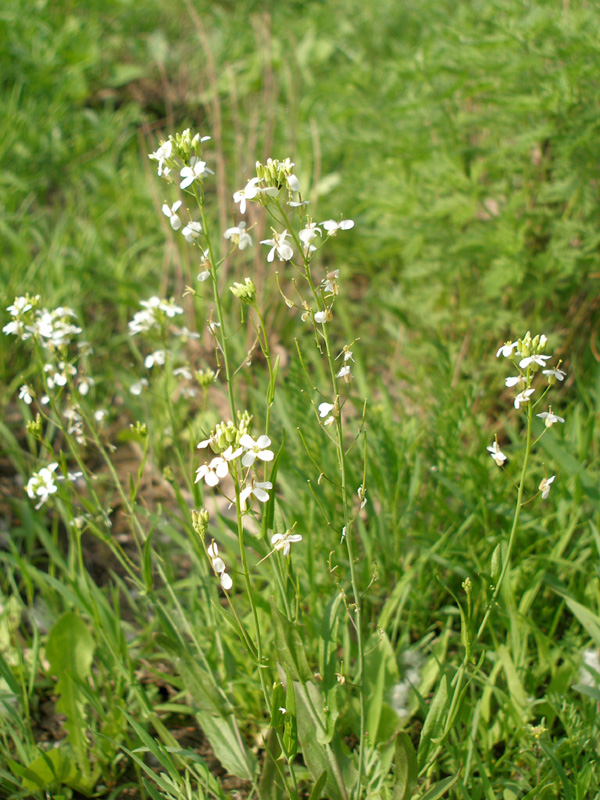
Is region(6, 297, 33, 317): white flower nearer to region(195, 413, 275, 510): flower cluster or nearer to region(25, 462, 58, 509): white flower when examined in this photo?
region(25, 462, 58, 509): white flower

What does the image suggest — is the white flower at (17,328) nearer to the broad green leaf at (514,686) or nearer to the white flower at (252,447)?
the white flower at (252,447)

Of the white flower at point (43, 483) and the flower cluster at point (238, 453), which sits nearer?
the flower cluster at point (238, 453)

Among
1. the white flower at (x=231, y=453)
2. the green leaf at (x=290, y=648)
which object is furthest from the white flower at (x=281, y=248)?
the green leaf at (x=290, y=648)

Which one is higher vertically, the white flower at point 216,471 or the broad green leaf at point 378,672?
the white flower at point 216,471

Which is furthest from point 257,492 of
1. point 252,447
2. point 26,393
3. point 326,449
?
point 326,449

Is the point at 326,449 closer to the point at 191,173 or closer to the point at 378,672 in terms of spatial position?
the point at 378,672

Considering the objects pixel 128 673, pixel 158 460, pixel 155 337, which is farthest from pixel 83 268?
pixel 128 673

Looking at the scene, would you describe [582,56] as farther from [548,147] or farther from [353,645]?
[353,645]
